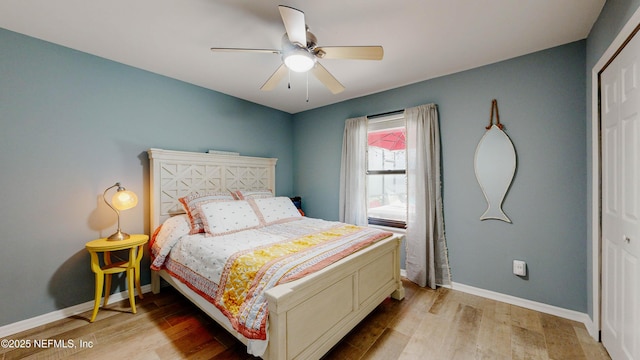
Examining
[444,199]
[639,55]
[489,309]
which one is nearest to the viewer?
[639,55]

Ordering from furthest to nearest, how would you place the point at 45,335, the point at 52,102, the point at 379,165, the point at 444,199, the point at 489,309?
the point at 379,165
the point at 444,199
the point at 489,309
the point at 52,102
the point at 45,335

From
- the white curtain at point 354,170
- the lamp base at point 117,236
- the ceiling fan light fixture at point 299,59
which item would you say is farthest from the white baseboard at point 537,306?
the lamp base at point 117,236

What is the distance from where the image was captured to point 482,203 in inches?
104

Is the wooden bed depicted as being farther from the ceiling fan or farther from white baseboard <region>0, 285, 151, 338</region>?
the ceiling fan

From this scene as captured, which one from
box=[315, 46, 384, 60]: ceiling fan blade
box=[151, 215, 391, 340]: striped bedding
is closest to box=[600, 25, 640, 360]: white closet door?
box=[315, 46, 384, 60]: ceiling fan blade

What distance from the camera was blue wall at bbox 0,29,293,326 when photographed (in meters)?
2.04

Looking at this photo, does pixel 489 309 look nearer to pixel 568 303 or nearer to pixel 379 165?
pixel 568 303

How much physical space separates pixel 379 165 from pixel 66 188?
11.4ft

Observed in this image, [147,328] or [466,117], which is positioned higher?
[466,117]

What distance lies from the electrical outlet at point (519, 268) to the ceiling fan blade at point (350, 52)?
2376 mm

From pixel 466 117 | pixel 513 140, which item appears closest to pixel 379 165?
pixel 466 117

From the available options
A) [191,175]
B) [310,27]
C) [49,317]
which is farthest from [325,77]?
[49,317]

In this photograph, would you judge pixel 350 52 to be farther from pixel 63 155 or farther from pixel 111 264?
pixel 111 264

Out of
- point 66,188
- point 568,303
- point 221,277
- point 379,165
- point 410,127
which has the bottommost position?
point 568,303
